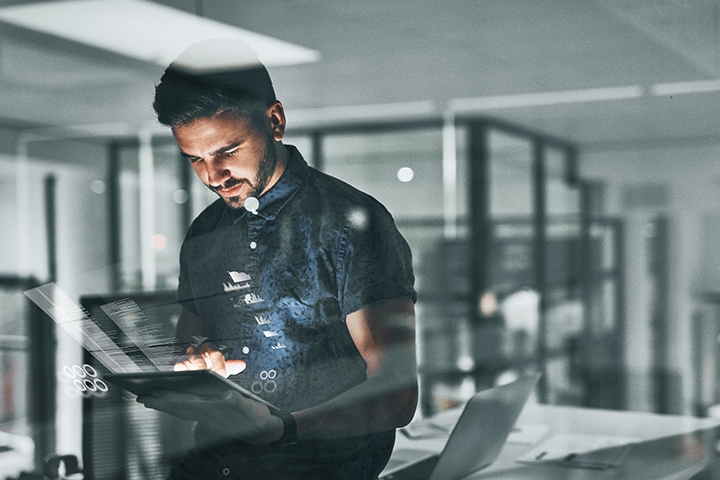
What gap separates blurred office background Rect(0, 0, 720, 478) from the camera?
1540 millimetres

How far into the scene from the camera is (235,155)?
1726 mm

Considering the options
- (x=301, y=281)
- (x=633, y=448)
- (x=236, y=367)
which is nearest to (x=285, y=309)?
(x=301, y=281)

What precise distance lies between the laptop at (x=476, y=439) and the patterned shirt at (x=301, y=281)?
0.24 m

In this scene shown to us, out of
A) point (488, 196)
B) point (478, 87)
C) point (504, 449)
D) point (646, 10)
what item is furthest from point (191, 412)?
point (646, 10)

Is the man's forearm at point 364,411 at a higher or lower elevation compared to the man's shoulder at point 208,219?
lower

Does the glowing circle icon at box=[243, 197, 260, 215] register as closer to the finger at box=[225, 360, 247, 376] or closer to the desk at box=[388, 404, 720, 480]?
the finger at box=[225, 360, 247, 376]

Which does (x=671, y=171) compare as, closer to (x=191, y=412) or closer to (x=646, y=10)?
(x=646, y=10)

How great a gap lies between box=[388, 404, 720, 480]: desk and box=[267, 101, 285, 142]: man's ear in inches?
29.1

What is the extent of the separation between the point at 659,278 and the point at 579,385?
0.95ft

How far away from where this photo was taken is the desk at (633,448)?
158 cm

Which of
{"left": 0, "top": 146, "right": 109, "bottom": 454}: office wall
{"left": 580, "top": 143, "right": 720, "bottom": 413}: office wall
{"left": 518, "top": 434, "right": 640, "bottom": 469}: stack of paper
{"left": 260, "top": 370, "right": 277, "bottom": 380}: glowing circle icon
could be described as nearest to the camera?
{"left": 580, "top": 143, "right": 720, "bottom": 413}: office wall

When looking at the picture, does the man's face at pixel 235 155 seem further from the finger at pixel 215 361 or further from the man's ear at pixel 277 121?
the finger at pixel 215 361

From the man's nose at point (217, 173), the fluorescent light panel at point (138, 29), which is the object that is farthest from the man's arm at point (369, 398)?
the fluorescent light panel at point (138, 29)

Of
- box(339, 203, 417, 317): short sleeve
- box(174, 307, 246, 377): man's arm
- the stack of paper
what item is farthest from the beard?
the stack of paper
